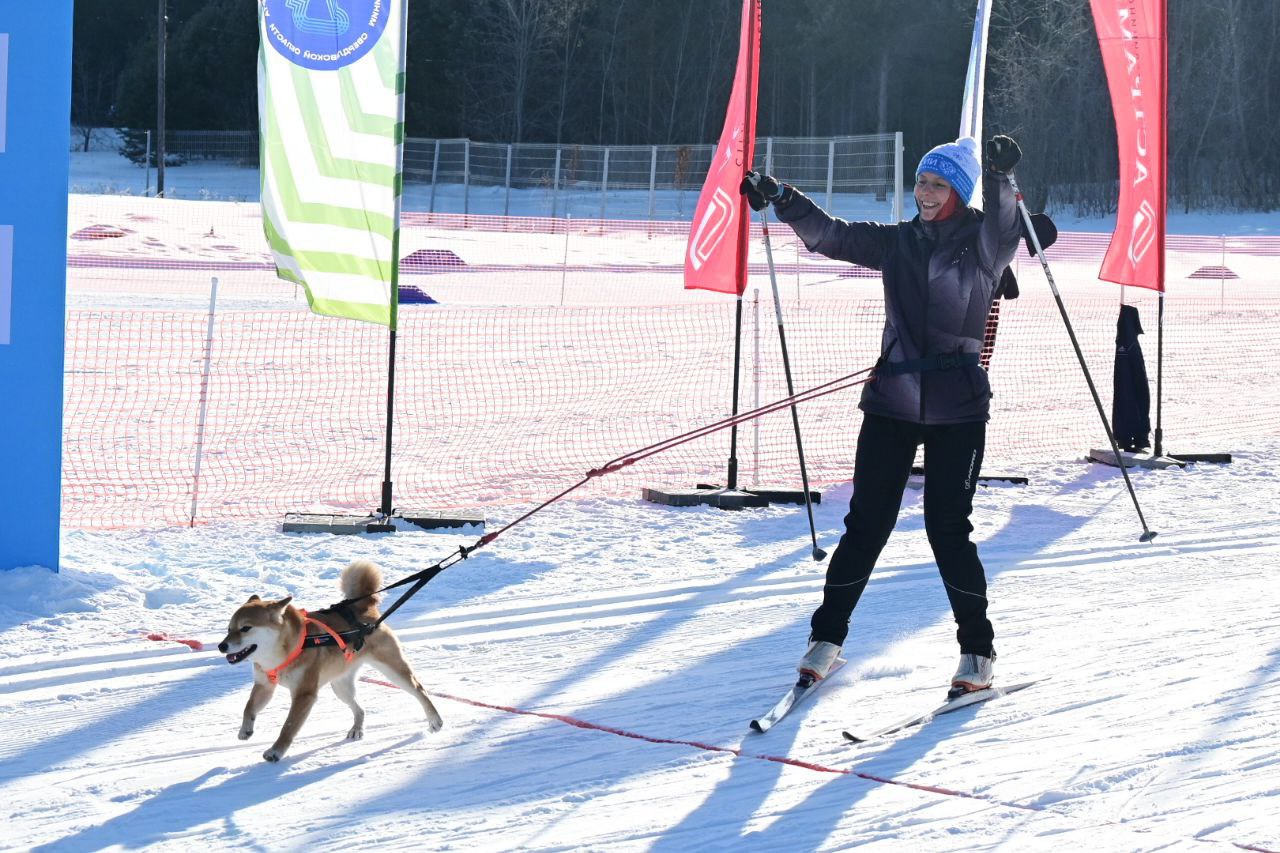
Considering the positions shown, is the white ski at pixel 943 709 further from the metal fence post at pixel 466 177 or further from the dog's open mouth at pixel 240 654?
the metal fence post at pixel 466 177

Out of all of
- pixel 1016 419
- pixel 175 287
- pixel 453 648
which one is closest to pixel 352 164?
pixel 453 648

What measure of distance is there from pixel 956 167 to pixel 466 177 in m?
31.0

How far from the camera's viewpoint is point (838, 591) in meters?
4.62

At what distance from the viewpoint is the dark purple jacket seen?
439 cm

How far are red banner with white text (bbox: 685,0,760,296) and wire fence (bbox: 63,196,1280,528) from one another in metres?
0.53

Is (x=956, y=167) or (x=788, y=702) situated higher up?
(x=956, y=167)

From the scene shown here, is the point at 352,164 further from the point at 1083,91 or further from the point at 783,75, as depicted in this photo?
the point at 783,75

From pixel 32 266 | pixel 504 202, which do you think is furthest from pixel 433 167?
pixel 32 266

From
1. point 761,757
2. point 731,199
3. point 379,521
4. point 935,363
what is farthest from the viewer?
point 731,199

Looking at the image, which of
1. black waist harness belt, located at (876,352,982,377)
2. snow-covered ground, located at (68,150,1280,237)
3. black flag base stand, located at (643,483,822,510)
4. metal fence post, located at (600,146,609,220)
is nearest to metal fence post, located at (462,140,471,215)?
snow-covered ground, located at (68,150,1280,237)

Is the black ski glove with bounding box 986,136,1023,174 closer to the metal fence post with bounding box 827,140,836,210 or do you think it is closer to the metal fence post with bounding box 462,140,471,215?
the metal fence post with bounding box 827,140,836,210

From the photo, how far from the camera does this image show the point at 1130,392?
9398mm

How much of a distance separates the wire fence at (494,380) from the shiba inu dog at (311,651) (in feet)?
10.2

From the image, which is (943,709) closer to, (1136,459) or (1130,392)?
(1136,459)
